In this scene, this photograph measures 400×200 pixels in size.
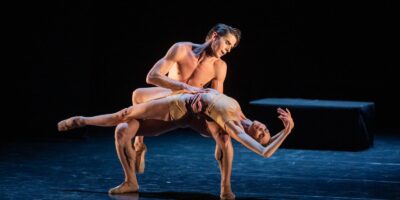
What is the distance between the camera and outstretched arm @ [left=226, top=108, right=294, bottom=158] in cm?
503

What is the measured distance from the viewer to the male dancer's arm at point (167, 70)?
5390 mm

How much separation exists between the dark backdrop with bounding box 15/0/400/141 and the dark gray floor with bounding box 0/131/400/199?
1.25 metres

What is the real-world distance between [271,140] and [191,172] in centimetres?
145

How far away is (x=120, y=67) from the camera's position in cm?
1048

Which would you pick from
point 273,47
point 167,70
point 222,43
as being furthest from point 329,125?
point 167,70

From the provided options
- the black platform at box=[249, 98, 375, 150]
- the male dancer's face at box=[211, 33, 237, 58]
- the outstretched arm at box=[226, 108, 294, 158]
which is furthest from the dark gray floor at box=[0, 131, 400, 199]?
the male dancer's face at box=[211, 33, 237, 58]

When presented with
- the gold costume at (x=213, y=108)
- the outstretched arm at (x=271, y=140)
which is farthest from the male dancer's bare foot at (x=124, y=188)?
the outstretched arm at (x=271, y=140)

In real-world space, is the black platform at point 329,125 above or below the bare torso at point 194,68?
below

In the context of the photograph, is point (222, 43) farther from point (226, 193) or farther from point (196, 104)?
point (226, 193)

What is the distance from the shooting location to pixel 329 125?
8.12 m

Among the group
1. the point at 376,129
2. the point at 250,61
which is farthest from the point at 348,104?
the point at 250,61

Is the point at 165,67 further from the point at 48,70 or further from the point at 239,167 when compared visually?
the point at 48,70

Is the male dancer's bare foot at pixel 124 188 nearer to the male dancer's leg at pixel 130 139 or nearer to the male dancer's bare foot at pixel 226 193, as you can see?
the male dancer's leg at pixel 130 139

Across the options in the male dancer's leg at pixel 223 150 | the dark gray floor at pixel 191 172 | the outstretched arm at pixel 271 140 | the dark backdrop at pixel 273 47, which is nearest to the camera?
the outstretched arm at pixel 271 140
